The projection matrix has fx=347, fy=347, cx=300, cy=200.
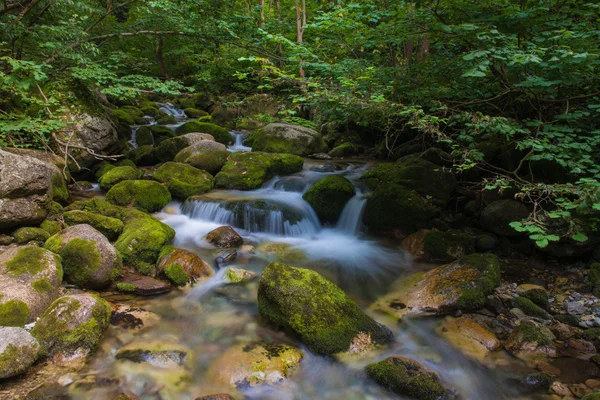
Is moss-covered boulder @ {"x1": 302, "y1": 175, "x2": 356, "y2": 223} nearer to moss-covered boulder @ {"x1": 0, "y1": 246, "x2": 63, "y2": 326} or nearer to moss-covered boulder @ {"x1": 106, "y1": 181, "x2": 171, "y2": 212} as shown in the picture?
moss-covered boulder @ {"x1": 106, "y1": 181, "x2": 171, "y2": 212}

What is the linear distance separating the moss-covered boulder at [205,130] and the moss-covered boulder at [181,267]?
7699 mm

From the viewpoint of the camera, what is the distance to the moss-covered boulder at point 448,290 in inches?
185

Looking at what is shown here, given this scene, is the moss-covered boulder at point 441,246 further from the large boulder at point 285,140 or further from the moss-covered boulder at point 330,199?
the large boulder at point 285,140

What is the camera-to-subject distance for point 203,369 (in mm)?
3645

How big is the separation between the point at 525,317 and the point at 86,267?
587 cm

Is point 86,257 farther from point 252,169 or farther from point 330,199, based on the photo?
point 252,169

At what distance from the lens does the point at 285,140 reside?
38.2 feet

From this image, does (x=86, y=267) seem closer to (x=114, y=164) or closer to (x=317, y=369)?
(x=317, y=369)

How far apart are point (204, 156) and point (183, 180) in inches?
48.5

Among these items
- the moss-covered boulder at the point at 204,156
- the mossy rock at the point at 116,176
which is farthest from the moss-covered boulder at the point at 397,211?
the mossy rock at the point at 116,176

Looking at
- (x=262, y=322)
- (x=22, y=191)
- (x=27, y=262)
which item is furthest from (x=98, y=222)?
(x=262, y=322)

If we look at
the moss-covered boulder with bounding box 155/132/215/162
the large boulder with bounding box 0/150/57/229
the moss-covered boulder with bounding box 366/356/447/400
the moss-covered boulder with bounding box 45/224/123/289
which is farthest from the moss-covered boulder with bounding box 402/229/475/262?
the moss-covered boulder with bounding box 155/132/215/162

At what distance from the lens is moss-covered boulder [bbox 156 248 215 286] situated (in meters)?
5.12

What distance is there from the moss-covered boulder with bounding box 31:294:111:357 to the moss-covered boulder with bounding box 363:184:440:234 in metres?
5.17
